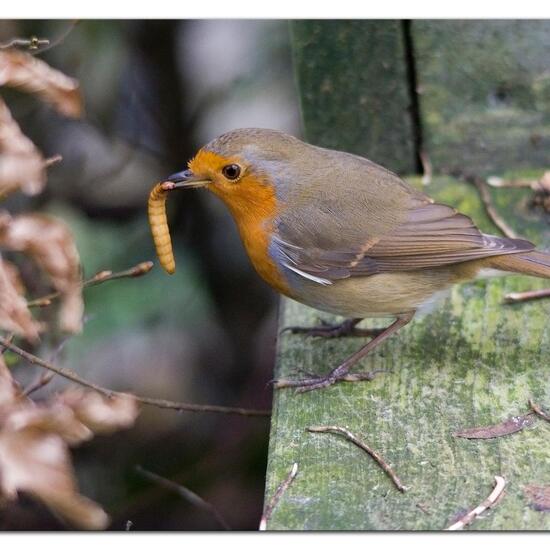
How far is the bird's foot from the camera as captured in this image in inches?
107

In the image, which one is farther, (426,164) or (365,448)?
(426,164)

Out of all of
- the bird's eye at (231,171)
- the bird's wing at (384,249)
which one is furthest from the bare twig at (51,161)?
the bird's wing at (384,249)

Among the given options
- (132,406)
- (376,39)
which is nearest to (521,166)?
(376,39)

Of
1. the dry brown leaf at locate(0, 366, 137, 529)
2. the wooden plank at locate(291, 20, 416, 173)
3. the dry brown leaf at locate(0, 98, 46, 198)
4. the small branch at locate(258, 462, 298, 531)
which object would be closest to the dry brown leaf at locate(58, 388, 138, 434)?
the dry brown leaf at locate(0, 366, 137, 529)

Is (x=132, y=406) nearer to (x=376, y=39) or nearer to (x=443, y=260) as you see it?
(x=443, y=260)

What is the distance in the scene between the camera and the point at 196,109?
15.1ft

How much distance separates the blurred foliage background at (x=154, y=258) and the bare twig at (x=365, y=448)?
1.76 m

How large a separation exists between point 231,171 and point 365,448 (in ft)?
3.46

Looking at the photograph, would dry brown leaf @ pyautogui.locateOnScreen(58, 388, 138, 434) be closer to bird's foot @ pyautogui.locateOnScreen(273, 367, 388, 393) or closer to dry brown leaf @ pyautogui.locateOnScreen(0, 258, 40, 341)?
dry brown leaf @ pyautogui.locateOnScreen(0, 258, 40, 341)

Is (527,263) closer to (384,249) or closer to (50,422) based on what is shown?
(384,249)

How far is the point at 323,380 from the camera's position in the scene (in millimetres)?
2750

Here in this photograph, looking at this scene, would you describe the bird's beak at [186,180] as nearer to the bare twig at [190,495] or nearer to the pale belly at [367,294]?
the pale belly at [367,294]

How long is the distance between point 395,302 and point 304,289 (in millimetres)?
276

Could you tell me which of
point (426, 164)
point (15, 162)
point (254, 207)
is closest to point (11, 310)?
point (15, 162)
